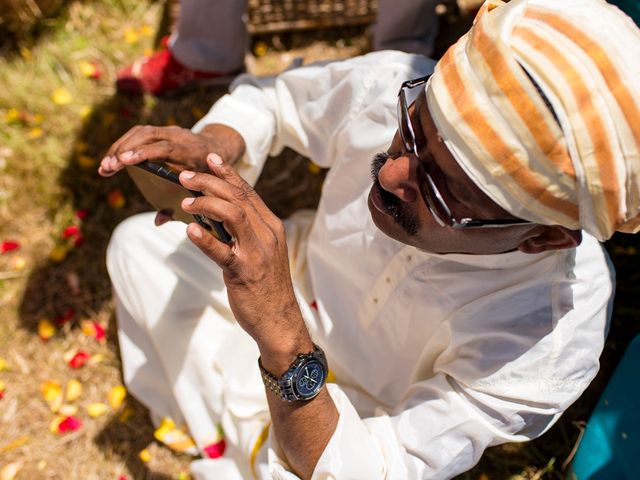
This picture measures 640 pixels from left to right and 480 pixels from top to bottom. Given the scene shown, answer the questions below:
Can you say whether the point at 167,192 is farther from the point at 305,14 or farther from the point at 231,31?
the point at 305,14

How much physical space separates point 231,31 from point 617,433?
2616mm

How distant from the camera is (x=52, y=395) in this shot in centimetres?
312

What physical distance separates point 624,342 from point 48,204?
305 cm

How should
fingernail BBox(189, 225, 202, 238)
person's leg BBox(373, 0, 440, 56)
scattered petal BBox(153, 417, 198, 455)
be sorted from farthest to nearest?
person's leg BBox(373, 0, 440, 56) < scattered petal BBox(153, 417, 198, 455) < fingernail BBox(189, 225, 202, 238)

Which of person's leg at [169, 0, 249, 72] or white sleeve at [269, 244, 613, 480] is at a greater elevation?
person's leg at [169, 0, 249, 72]

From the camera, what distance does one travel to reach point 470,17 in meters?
3.89

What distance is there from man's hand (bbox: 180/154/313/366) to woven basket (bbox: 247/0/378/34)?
2.32m

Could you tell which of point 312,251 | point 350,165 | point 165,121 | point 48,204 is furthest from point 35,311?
point 350,165

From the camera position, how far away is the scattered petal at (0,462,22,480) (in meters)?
2.94

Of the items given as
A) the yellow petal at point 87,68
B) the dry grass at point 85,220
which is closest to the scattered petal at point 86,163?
the dry grass at point 85,220

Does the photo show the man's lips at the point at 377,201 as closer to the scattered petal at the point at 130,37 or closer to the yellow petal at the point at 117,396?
the yellow petal at the point at 117,396

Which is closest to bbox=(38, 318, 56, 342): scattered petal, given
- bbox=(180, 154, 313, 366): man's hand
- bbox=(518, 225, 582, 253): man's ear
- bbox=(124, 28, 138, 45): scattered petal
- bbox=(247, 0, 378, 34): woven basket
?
bbox=(124, 28, 138, 45): scattered petal

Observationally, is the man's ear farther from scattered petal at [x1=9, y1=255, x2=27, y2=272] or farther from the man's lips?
scattered petal at [x1=9, y1=255, x2=27, y2=272]

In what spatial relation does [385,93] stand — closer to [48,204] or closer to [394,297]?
[394,297]
